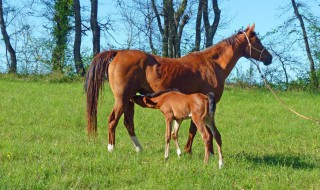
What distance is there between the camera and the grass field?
6199 mm

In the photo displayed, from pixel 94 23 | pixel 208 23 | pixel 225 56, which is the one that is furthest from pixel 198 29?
pixel 225 56

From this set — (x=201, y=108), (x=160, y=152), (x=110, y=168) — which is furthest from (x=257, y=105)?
(x=110, y=168)

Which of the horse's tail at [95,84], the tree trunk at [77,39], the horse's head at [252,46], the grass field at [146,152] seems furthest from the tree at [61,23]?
the horse's tail at [95,84]

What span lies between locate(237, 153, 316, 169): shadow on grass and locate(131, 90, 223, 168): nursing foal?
1.00 metres

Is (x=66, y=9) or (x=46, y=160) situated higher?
(x=66, y=9)

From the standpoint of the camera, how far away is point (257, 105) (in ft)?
54.0

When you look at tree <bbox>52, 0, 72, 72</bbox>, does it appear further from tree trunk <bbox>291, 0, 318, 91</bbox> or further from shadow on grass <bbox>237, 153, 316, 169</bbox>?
shadow on grass <bbox>237, 153, 316, 169</bbox>

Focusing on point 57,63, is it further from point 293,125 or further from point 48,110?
point 293,125

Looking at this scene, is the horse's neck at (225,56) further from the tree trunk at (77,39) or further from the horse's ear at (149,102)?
the tree trunk at (77,39)

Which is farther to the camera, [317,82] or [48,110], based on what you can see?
[317,82]

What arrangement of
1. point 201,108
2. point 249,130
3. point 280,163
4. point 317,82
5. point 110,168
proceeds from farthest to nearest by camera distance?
point 317,82, point 249,130, point 280,163, point 201,108, point 110,168

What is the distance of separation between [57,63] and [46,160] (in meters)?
20.3

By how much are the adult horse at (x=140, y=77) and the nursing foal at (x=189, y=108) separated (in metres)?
0.46

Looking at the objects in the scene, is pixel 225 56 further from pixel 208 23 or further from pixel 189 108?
pixel 208 23
